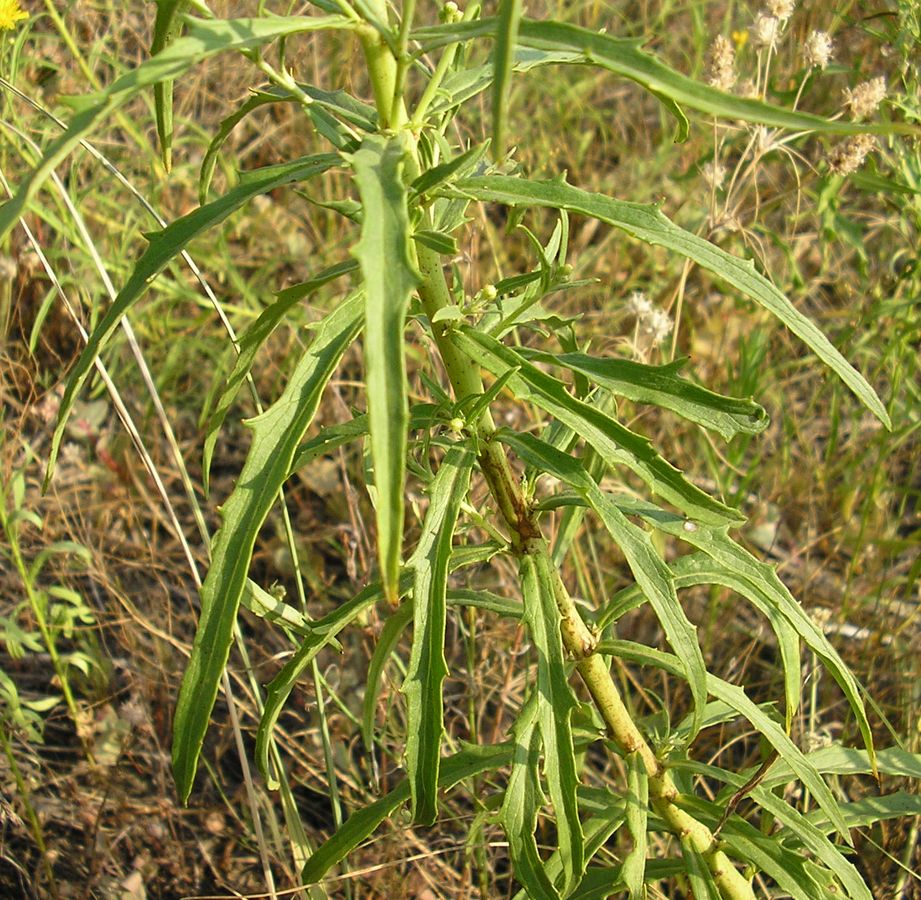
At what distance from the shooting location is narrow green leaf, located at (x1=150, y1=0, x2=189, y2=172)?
125 centimetres

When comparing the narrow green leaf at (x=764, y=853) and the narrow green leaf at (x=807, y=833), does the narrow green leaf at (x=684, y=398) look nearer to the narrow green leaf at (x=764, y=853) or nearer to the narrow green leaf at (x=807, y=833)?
the narrow green leaf at (x=807, y=833)

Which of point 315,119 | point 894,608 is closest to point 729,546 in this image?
point 315,119

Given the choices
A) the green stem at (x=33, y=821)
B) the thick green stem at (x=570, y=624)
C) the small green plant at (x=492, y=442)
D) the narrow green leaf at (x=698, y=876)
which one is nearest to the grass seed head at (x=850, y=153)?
the small green plant at (x=492, y=442)

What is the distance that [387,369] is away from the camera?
0.98 metres

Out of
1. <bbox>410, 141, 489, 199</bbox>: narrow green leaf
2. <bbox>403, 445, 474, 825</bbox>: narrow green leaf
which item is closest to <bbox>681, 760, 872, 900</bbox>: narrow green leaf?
<bbox>403, 445, 474, 825</bbox>: narrow green leaf

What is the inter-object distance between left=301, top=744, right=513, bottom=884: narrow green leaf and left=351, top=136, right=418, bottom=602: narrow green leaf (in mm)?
748

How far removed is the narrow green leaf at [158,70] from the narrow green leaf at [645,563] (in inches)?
24.2

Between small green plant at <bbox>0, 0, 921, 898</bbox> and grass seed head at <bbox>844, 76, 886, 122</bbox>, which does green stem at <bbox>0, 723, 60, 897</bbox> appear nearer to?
small green plant at <bbox>0, 0, 921, 898</bbox>

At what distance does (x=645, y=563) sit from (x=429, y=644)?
31cm

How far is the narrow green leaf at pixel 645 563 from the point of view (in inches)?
55.6

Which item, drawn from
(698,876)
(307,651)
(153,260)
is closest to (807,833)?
(698,876)

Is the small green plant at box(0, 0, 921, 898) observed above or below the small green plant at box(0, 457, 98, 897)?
above

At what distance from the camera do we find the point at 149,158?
317 cm

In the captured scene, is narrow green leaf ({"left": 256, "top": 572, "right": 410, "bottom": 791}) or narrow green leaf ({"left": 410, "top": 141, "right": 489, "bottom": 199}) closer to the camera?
narrow green leaf ({"left": 410, "top": 141, "right": 489, "bottom": 199})
